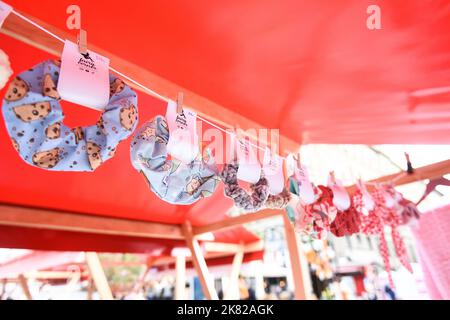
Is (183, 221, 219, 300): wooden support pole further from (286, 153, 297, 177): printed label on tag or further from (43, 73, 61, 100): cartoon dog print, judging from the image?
(43, 73, 61, 100): cartoon dog print

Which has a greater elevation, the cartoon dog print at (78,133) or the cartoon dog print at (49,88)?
the cartoon dog print at (49,88)

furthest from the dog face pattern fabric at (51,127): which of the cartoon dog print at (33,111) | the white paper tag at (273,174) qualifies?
the white paper tag at (273,174)

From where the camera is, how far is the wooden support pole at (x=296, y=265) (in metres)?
1.70

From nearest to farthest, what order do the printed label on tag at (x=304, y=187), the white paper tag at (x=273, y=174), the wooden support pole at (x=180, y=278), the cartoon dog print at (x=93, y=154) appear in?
the cartoon dog print at (x=93, y=154) → the white paper tag at (x=273, y=174) → the printed label on tag at (x=304, y=187) → the wooden support pole at (x=180, y=278)

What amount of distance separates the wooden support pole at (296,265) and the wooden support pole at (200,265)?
0.87 m

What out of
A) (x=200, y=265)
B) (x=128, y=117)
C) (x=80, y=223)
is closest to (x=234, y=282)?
(x=200, y=265)

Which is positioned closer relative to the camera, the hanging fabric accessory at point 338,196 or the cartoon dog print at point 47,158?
the cartoon dog print at point 47,158

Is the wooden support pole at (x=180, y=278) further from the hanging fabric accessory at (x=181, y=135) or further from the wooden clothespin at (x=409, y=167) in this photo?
the hanging fabric accessory at (x=181, y=135)

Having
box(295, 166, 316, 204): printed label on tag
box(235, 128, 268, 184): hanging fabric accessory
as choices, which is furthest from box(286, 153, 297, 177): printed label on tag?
box(235, 128, 268, 184): hanging fabric accessory

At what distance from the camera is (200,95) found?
4.51 feet

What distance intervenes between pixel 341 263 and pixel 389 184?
3.20m

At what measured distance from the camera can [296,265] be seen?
176 centimetres
